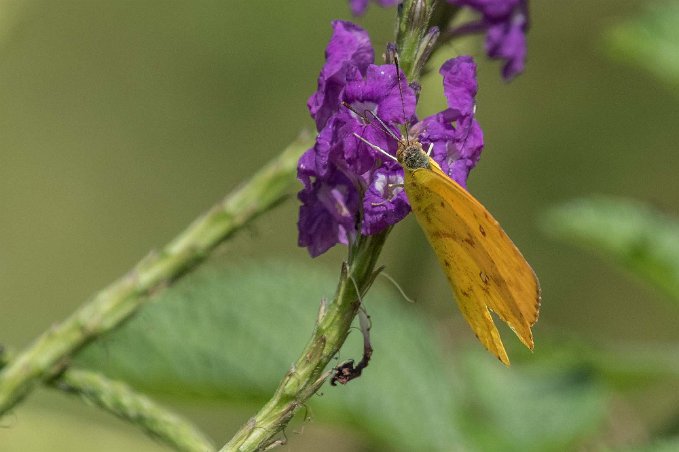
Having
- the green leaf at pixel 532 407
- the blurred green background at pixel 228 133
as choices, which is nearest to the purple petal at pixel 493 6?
the green leaf at pixel 532 407

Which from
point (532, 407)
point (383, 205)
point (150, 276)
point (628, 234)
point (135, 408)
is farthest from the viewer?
point (532, 407)

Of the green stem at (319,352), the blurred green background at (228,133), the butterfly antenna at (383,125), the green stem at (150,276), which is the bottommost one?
the green stem at (319,352)

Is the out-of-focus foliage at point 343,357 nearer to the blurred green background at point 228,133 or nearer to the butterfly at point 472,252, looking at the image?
the butterfly at point 472,252

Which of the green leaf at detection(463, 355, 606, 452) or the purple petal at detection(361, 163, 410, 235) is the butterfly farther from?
the green leaf at detection(463, 355, 606, 452)

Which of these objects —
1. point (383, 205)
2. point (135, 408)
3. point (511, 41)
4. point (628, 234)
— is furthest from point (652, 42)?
point (135, 408)

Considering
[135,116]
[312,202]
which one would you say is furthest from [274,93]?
[312,202]

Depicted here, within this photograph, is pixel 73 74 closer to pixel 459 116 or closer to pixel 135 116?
pixel 135 116

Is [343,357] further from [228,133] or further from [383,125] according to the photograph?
[228,133]
